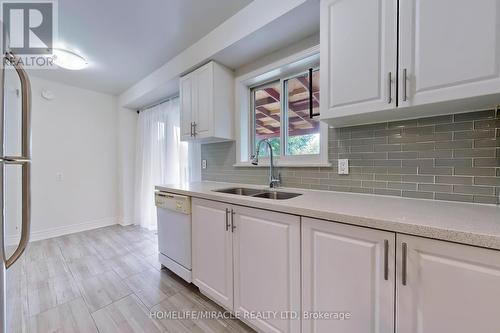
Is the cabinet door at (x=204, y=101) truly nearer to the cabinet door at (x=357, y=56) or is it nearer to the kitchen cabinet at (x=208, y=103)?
the kitchen cabinet at (x=208, y=103)

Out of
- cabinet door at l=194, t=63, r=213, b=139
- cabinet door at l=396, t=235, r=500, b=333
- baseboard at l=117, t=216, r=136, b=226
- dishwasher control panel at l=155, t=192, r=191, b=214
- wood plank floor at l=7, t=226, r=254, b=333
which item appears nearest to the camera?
cabinet door at l=396, t=235, r=500, b=333

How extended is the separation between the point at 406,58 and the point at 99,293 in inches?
111

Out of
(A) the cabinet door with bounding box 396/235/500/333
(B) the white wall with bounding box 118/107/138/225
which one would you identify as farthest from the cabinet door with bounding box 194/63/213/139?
(B) the white wall with bounding box 118/107/138/225

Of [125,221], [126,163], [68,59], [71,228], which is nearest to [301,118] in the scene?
[68,59]

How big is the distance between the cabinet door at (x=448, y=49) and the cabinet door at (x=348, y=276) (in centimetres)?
72

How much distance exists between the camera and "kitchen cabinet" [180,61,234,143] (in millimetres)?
2078

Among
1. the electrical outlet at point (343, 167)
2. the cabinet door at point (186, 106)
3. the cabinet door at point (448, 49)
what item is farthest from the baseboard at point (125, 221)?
the cabinet door at point (448, 49)

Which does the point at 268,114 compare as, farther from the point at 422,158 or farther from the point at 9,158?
the point at 9,158

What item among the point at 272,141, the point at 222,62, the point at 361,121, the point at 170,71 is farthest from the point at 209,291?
the point at 170,71

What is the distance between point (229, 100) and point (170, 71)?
0.92 m

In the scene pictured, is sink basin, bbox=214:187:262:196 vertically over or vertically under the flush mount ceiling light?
under

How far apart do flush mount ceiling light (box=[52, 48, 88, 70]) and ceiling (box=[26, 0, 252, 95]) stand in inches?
2.5

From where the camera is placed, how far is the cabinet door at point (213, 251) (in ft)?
4.76

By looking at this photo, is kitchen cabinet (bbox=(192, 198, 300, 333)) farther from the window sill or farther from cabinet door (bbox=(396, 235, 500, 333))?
the window sill
